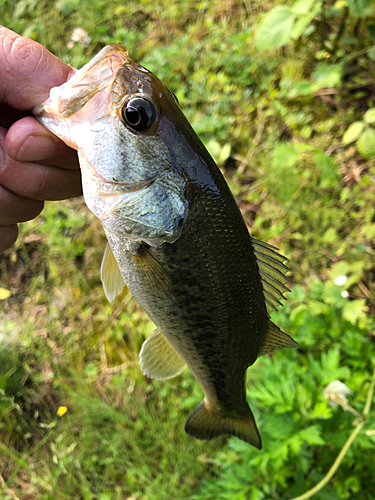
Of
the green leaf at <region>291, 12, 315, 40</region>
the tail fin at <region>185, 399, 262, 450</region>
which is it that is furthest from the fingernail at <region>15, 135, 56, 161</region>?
the green leaf at <region>291, 12, 315, 40</region>

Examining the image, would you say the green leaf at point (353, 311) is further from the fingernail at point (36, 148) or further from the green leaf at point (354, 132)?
the fingernail at point (36, 148)

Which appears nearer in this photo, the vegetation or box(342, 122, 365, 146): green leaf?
the vegetation

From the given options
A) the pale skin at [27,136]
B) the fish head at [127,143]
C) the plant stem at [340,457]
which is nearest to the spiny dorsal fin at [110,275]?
the fish head at [127,143]

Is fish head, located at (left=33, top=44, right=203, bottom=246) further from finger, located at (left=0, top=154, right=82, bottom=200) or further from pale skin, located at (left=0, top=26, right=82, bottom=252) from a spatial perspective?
finger, located at (left=0, top=154, right=82, bottom=200)

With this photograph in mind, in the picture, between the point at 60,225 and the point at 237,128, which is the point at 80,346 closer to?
the point at 60,225

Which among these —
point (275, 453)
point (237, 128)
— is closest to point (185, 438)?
point (275, 453)

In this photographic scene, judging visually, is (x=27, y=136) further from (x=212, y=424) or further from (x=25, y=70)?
(x=212, y=424)
